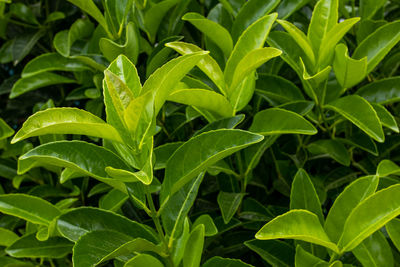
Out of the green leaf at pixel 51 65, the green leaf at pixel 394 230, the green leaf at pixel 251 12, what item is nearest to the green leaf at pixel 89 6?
the green leaf at pixel 51 65

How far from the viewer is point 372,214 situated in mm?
886

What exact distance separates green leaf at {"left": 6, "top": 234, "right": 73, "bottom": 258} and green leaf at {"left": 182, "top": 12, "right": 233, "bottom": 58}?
575 millimetres

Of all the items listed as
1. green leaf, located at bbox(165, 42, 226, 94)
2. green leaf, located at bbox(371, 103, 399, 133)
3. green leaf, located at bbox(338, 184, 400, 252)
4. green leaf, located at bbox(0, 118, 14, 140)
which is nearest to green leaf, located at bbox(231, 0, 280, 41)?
green leaf, located at bbox(165, 42, 226, 94)

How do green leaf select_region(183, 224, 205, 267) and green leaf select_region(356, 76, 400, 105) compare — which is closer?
green leaf select_region(183, 224, 205, 267)

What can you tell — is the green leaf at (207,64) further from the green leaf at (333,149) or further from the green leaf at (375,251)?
the green leaf at (375,251)

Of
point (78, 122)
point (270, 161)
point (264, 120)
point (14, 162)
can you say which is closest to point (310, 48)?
point (264, 120)

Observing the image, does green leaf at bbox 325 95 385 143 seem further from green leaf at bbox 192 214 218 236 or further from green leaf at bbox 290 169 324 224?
green leaf at bbox 192 214 218 236

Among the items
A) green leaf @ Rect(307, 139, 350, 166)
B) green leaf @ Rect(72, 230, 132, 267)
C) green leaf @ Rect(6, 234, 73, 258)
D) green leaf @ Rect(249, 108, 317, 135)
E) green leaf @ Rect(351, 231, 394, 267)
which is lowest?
green leaf @ Rect(6, 234, 73, 258)

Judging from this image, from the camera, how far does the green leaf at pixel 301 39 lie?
3.44ft

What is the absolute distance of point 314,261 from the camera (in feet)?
3.26

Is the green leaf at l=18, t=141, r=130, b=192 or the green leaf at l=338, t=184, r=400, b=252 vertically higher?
the green leaf at l=338, t=184, r=400, b=252

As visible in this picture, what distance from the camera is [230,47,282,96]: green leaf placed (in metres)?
0.93

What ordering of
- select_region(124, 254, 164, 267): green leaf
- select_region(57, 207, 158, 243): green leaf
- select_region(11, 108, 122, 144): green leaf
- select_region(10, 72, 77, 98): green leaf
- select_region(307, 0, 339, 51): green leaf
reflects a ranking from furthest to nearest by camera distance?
select_region(10, 72, 77, 98): green leaf → select_region(307, 0, 339, 51): green leaf → select_region(57, 207, 158, 243): green leaf → select_region(124, 254, 164, 267): green leaf → select_region(11, 108, 122, 144): green leaf

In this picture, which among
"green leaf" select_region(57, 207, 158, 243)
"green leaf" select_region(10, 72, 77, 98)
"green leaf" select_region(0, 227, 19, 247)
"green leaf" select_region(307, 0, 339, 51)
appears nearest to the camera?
"green leaf" select_region(57, 207, 158, 243)
